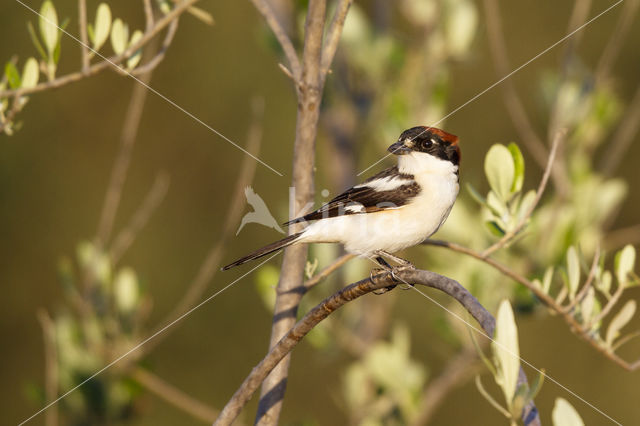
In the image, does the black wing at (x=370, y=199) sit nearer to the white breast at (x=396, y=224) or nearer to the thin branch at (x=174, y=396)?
the white breast at (x=396, y=224)

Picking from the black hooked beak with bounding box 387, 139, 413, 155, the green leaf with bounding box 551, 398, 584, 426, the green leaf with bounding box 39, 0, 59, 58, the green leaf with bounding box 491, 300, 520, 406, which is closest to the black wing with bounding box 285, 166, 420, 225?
the black hooked beak with bounding box 387, 139, 413, 155

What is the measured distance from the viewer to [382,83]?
4.43 metres

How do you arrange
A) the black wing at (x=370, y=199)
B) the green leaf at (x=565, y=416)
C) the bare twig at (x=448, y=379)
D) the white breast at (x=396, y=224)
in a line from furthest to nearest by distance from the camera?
1. the bare twig at (x=448, y=379)
2. the black wing at (x=370, y=199)
3. the white breast at (x=396, y=224)
4. the green leaf at (x=565, y=416)

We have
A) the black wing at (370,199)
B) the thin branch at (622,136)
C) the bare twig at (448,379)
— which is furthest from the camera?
the bare twig at (448,379)

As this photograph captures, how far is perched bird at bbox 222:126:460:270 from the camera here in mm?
2949

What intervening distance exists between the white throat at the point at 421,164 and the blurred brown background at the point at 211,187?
2992mm

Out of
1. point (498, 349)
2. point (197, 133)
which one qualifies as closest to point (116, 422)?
point (498, 349)

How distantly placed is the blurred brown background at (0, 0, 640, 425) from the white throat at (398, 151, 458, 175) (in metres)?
2.99

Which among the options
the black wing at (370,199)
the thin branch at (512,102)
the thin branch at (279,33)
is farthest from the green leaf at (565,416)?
the thin branch at (512,102)

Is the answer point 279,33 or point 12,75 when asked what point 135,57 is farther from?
point 279,33

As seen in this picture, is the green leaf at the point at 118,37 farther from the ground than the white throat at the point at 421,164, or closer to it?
farther from the ground

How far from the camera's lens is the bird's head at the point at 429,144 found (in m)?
3.22

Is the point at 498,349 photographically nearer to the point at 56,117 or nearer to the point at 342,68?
the point at 342,68

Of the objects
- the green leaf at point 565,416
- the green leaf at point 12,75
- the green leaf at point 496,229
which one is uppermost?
the green leaf at point 12,75
